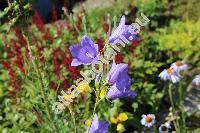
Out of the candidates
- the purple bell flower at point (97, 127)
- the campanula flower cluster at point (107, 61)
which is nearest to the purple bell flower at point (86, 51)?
the campanula flower cluster at point (107, 61)

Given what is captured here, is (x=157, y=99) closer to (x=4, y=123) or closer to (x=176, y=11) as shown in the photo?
(x=4, y=123)

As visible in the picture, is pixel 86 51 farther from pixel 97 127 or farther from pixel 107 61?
pixel 97 127

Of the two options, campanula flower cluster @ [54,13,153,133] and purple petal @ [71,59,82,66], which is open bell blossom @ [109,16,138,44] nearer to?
campanula flower cluster @ [54,13,153,133]

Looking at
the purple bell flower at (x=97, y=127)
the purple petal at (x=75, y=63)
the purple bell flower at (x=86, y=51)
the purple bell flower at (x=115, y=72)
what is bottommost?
the purple bell flower at (x=97, y=127)

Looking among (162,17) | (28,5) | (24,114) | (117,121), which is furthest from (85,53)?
(162,17)

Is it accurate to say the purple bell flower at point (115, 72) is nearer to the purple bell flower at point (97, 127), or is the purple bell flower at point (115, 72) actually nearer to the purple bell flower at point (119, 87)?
the purple bell flower at point (119, 87)

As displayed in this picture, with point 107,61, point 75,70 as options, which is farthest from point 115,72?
point 75,70

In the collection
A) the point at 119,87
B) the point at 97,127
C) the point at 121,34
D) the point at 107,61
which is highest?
the point at 121,34

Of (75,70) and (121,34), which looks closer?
(121,34)
